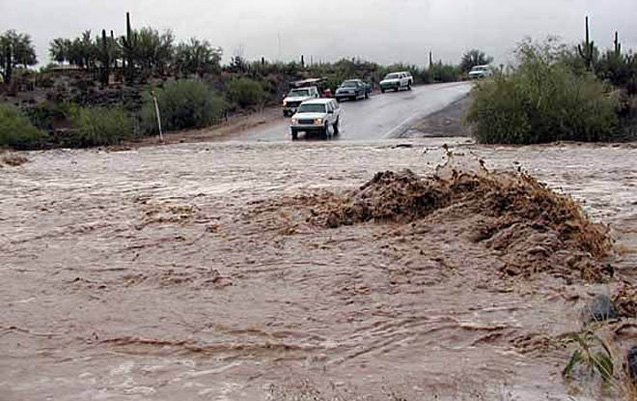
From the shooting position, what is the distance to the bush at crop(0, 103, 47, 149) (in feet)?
127

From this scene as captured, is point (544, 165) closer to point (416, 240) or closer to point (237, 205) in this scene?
point (237, 205)

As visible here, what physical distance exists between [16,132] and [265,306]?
32.1m

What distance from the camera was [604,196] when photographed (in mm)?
16906

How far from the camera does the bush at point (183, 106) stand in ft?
152

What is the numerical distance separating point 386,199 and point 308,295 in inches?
191

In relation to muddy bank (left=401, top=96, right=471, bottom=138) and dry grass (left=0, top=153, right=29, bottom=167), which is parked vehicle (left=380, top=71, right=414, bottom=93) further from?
dry grass (left=0, top=153, right=29, bottom=167)

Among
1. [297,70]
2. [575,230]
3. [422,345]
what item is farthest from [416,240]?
[297,70]

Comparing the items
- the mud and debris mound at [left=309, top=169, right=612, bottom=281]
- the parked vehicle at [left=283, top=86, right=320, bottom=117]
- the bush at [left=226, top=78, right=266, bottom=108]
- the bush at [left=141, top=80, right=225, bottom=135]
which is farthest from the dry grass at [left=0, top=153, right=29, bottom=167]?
the bush at [left=226, top=78, right=266, bottom=108]

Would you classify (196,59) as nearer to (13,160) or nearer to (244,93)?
(244,93)

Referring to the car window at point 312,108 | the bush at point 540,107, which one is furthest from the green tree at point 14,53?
the bush at point 540,107

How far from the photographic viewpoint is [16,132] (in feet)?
128

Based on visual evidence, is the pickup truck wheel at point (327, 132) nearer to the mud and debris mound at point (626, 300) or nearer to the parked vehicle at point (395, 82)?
the mud and debris mound at point (626, 300)

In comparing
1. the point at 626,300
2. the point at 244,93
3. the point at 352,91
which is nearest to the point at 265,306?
the point at 626,300

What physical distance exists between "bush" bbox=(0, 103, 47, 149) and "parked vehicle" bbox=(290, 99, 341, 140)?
11713 millimetres
